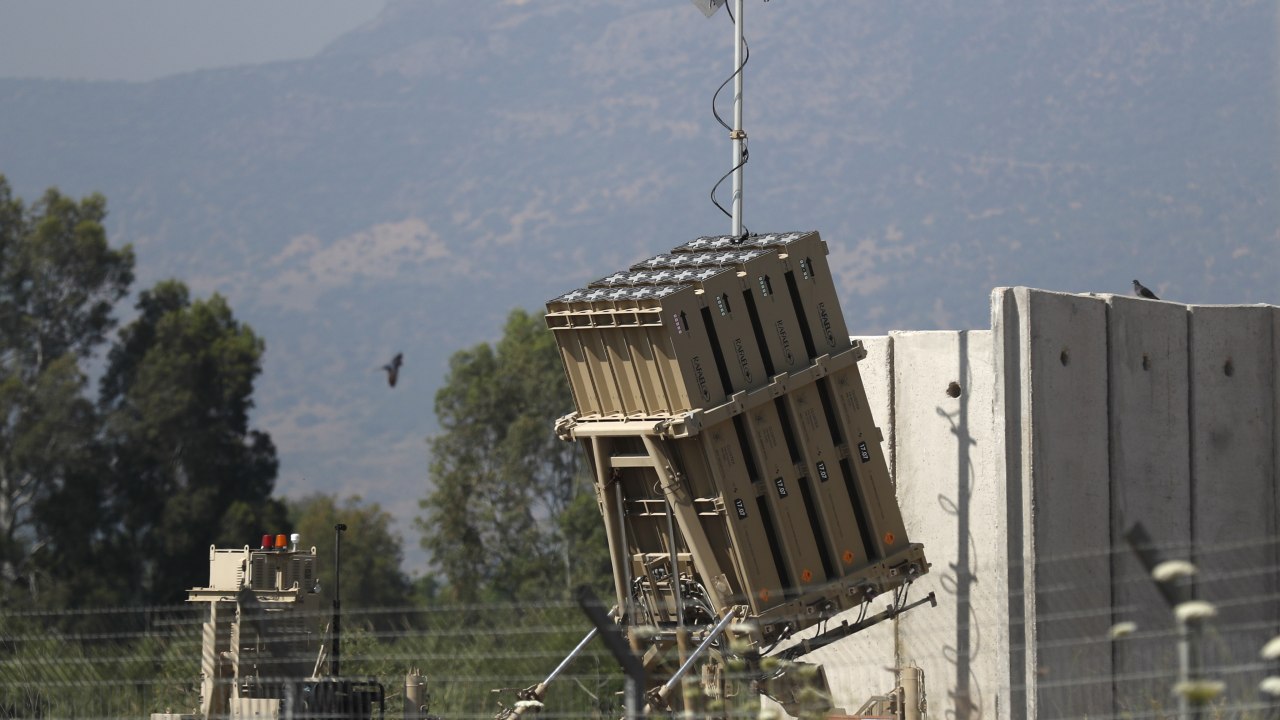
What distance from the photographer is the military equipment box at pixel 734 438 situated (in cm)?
1292

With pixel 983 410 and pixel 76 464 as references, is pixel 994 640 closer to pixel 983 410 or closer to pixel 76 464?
pixel 983 410

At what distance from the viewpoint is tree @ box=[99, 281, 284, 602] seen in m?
57.4

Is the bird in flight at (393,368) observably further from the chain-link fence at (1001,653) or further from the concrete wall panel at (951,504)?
the concrete wall panel at (951,504)

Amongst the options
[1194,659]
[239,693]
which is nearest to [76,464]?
[239,693]

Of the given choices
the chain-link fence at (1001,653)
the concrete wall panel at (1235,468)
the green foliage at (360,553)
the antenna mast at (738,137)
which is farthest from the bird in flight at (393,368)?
the concrete wall panel at (1235,468)

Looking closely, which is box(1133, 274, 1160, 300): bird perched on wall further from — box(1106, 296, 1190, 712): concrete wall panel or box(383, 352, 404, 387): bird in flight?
box(383, 352, 404, 387): bird in flight

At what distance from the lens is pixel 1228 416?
16016 mm

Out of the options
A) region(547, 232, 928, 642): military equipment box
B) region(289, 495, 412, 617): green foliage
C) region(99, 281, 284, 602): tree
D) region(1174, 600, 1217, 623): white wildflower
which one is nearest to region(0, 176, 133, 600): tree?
region(99, 281, 284, 602): tree

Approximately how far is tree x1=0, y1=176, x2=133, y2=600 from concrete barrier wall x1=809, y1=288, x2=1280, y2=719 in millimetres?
45374

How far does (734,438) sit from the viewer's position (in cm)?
1302

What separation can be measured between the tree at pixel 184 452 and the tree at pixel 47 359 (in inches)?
58.7

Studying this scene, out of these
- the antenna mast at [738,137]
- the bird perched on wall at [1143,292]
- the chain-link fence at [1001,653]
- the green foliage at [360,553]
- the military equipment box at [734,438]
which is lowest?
the chain-link fence at [1001,653]

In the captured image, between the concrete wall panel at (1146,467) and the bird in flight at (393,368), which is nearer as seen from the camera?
the concrete wall panel at (1146,467)

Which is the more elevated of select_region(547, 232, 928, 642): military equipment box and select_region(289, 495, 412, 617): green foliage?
select_region(289, 495, 412, 617): green foliage
